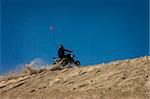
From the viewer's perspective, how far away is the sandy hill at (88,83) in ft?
51.3

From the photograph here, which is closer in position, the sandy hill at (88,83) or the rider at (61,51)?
the sandy hill at (88,83)

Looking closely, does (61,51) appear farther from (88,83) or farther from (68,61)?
(88,83)

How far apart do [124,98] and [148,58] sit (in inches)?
193

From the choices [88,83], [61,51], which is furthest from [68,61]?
[88,83]

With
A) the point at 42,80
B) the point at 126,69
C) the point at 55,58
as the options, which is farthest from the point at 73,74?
the point at 55,58

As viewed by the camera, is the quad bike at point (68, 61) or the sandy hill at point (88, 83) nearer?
the sandy hill at point (88, 83)

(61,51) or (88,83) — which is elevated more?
(61,51)

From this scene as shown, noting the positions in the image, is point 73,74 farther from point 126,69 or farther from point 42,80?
point 126,69

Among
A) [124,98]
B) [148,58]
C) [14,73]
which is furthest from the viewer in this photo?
[14,73]

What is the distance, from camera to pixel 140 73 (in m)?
17.2

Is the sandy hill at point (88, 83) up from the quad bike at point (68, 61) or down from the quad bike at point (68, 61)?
down

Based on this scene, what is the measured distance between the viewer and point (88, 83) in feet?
57.0

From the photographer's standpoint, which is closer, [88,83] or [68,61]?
[88,83]

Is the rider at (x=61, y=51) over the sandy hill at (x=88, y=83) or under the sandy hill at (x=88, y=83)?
over
